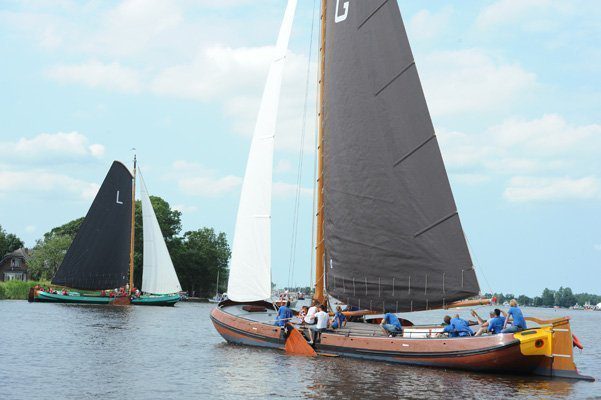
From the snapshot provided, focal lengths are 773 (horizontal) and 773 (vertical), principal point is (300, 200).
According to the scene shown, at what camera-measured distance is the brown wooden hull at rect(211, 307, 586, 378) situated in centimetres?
2547

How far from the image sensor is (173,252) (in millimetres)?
Answer: 117688

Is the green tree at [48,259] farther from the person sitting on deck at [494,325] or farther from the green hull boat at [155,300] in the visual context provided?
the person sitting on deck at [494,325]

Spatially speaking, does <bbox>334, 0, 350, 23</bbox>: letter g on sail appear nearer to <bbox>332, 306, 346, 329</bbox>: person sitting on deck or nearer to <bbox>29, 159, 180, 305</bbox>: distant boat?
<bbox>332, 306, 346, 329</bbox>: person sitting on deck

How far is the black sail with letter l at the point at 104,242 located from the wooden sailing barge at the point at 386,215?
4520 centimetres

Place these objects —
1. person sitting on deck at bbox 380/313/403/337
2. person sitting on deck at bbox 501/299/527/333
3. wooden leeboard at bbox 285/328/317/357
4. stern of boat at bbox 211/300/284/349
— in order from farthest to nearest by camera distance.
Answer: stern of boat at bbox 211/300/284/349 → wooden leeboard at bbox 285/328/317/357 → person sitting on deck at bbox 380/313/403/337 → person sitting on deck at bbox 501/299/527/333

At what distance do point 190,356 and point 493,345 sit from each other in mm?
12598

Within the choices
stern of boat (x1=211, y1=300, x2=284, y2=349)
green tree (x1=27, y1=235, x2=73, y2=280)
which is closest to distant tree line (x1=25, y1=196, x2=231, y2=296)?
green tree (x1=27, y1=235, x2=73, y2=280)

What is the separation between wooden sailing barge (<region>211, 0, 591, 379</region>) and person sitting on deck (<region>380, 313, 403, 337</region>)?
13.5 inches

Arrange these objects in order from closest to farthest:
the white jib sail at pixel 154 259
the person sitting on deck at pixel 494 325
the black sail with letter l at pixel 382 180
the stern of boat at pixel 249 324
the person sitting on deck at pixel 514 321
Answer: the person sitting on deck at pixel 514 321, the person sitting on deck at pixel 494 325, the black sail with letter l at pixel 382 180, the stern of boat at pixel 249 324, the white jib sail at pixel 154 259

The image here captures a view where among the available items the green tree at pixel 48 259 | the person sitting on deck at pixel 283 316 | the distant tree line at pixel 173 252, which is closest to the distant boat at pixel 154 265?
the distant tree line at pixel 173 252

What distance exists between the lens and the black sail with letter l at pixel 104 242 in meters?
73.9

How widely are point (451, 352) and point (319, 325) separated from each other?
587cm

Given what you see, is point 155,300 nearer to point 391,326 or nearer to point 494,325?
point 391,326

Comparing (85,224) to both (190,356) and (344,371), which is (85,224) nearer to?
(190,356)
